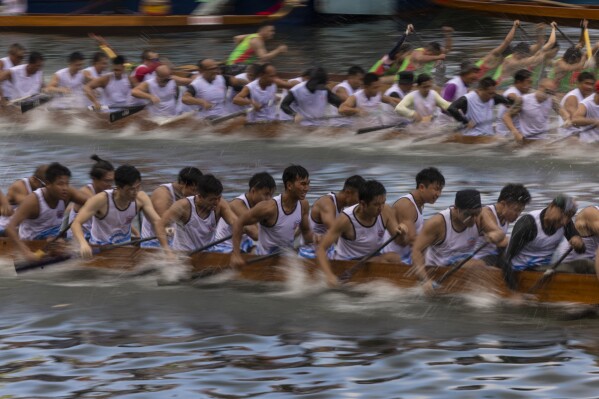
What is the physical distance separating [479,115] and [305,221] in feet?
21.3

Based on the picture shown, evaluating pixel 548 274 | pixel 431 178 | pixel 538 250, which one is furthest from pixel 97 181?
pixel 548 274

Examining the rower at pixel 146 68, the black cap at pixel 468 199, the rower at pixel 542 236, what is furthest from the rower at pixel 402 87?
the rower at pixel 542 236

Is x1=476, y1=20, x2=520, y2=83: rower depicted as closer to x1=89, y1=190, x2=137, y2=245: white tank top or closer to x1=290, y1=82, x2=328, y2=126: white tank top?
x1=290, y1=82, x2=328, y2=126: white tank top

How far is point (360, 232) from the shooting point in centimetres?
1141

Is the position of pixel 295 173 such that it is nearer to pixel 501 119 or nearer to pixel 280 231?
pixel 280 231

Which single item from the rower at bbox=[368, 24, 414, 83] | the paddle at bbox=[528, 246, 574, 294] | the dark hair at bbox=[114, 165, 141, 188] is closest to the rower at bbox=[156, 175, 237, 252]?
the dark hair at bbox=[114, 165, 141, 188]

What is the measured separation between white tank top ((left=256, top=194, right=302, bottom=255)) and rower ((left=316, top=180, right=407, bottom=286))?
499 millimetres

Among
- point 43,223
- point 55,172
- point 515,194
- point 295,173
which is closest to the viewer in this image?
point 515,194

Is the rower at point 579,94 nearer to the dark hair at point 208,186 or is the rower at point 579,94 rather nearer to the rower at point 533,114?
the rower at point 533,114

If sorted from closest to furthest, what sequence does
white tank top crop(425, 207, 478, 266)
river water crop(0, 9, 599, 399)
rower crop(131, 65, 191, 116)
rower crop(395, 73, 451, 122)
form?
1. river water crop(0, 9, 599, 399)
2. white tank top crop(425, 207, 478, 266)
3. rower crop(395, 73, 451, 122)
4. rower crop(131, 65, 191, 116)

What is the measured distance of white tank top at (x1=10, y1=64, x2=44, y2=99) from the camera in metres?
21.1

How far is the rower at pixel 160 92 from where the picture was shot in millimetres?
19891

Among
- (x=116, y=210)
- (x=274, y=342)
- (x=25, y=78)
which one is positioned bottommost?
(x=274, y=342)

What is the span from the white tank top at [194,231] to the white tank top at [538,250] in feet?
9.83
